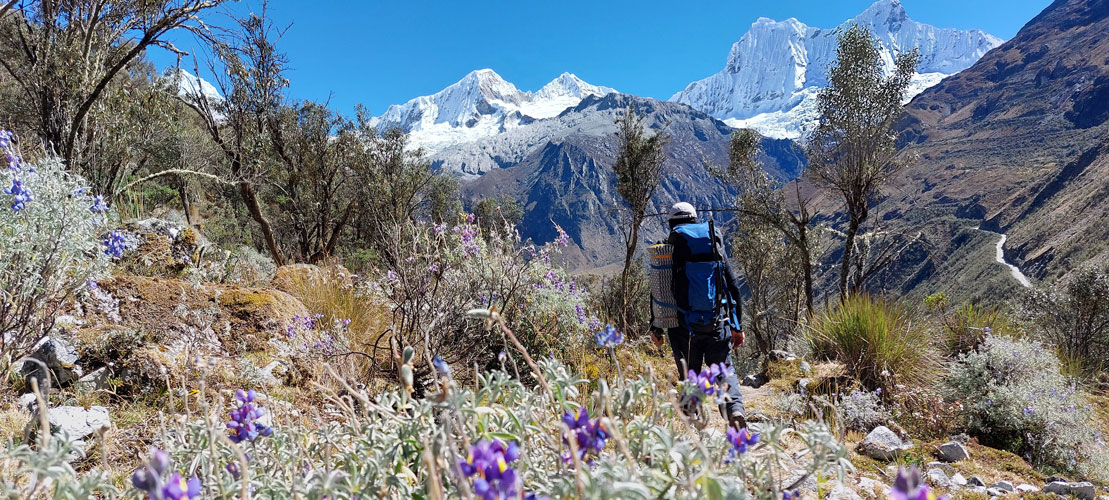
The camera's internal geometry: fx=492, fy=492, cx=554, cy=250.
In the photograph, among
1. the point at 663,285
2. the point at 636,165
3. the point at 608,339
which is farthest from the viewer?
→ the point at 636,165

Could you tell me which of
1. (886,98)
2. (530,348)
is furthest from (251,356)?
(886,98)

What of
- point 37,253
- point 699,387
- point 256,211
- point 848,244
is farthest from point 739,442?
point 256,211

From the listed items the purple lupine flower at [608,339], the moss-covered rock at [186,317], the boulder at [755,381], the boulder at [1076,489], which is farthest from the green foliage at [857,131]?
the moss-covered rock at [186,317]

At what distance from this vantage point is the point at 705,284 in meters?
4.31

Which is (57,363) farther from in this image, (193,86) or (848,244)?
(848,244)

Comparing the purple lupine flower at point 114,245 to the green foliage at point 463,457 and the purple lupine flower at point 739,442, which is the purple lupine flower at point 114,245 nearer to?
the green foliage at point 463,457

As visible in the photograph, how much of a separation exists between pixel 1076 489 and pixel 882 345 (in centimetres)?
232

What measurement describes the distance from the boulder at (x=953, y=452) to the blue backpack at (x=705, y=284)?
7.07ft

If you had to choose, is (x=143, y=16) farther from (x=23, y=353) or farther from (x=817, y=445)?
(x=817, y=445)

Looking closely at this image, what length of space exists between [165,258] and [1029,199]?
14547cm

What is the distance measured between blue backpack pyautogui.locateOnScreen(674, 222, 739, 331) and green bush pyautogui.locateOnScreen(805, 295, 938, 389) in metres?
2.67

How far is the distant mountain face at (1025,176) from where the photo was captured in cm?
7594

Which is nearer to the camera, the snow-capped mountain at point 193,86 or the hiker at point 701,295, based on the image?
the hiker at point 701,295

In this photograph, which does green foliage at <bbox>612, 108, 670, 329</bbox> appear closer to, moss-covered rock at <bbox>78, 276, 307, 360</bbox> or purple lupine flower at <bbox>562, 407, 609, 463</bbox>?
moss-covered rock at <bbox>78, 276, 307, 360</bbox>
